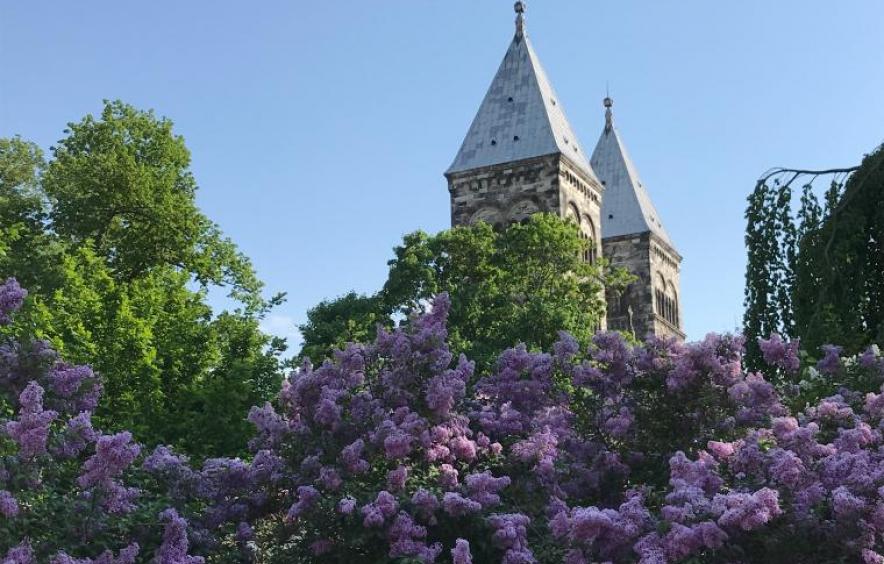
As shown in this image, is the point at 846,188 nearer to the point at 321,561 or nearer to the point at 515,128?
the point at 321,561

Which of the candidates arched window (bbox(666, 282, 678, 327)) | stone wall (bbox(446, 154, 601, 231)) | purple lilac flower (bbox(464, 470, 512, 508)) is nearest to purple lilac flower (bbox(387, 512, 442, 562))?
purple lilac flower (bbox(464, 470, 512, 508))

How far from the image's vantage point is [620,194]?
60781 mm

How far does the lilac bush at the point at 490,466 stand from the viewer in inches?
283

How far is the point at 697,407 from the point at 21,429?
5186 millimetres

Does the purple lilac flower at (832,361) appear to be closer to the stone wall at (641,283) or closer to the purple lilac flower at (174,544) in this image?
the purple lilac flower at (174,544)

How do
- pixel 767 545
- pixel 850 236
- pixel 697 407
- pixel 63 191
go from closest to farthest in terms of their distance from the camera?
pixel 767 545 → pixel 697 407 → pixel 850 236 → pixel 63 191

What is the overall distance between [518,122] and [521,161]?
96.5 inches

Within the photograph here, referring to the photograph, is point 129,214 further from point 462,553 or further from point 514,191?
point 462,553

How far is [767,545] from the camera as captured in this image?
7082 millimetres

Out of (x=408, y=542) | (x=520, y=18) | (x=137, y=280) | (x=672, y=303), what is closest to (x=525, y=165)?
(x=520, y=18)

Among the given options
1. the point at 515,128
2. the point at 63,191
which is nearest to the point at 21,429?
the point at 63,191

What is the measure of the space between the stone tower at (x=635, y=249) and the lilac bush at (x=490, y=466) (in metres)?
44.7

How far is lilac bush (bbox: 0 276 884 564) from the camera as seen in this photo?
7.19 metres

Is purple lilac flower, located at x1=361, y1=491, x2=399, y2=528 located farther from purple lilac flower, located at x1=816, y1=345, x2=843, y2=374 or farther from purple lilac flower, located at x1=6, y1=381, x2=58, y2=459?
purple lilac flower, located at x1=816, y1=345, x2=843, y2=374
